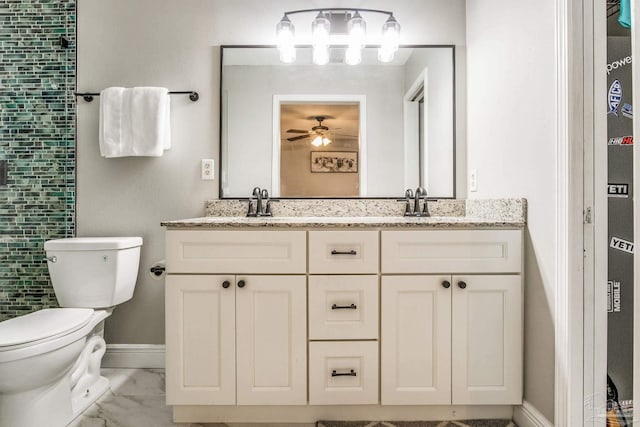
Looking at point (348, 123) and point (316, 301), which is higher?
point (348, 123)

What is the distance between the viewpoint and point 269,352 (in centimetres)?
147

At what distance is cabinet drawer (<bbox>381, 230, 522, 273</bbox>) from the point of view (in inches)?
58.2

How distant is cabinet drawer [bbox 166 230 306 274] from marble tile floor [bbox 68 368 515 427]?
2.15ft

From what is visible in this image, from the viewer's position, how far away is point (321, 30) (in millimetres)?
1909

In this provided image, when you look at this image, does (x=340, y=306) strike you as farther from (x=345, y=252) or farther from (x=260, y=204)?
(x=260, y=204)

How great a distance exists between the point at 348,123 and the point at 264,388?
4.39 ft

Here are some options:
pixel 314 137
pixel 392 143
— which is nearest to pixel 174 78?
pixel 314 137

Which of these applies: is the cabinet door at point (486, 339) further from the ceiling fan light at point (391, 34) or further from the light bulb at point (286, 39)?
the light bulb at point (286, 39)

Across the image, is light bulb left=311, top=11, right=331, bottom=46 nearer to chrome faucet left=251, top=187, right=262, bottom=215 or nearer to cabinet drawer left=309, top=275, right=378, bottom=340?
chrome faucet left=251, top=187, right=262, bottom=215

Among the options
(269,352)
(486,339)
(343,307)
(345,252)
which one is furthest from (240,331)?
(486,339)

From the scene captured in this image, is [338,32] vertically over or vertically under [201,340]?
over

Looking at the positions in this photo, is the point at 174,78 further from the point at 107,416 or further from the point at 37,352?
the point at 107,416

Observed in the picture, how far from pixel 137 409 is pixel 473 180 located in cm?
192

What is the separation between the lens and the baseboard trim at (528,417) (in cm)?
138
